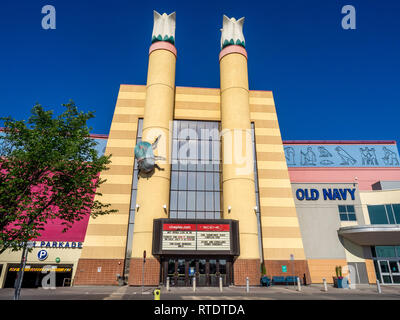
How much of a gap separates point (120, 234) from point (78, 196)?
1290 cm

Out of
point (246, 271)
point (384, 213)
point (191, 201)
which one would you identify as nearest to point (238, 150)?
point (191, 201)

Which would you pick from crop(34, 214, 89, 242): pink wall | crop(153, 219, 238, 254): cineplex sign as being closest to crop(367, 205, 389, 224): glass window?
crop(153, 219, 238, 254): cineplex sign

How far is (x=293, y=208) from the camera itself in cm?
3044

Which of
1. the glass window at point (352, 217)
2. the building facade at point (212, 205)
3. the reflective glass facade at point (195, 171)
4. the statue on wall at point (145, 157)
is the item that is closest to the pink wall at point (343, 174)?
the building facade at point (212, 205)

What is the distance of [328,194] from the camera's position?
32.4 meters

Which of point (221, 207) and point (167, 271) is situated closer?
point (167, 271)

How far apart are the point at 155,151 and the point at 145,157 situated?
175 centimetres

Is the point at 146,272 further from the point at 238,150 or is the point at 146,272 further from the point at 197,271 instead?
the point at 238,150

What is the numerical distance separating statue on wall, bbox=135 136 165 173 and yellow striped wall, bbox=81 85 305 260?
8.96 ft

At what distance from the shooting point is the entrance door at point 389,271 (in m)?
29.4

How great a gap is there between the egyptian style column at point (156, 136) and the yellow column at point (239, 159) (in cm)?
687

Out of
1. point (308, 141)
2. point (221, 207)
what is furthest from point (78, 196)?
point (308, 141)
